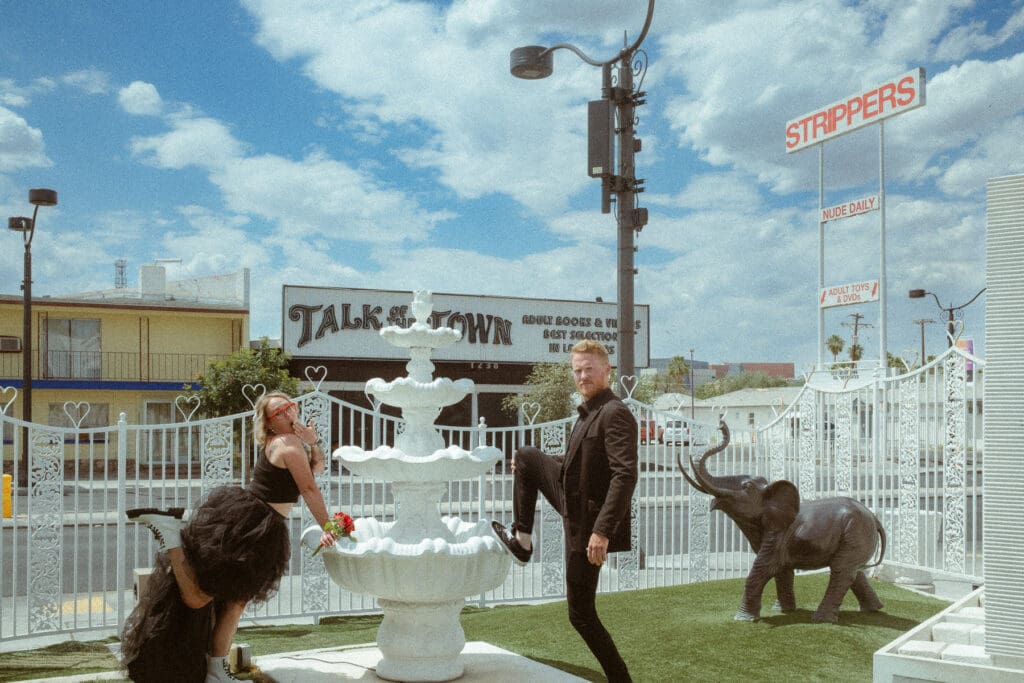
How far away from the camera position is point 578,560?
14.8ft

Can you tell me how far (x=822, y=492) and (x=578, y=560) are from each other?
572 centimetres

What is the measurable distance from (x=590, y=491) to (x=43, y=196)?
14316 mm

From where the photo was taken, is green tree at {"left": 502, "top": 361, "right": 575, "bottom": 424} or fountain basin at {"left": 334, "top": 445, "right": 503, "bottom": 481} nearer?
fountain basin at {"left": 334, "top": 445, "right": 503, "bottom": 481}

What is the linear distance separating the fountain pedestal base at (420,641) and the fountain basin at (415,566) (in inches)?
4.6

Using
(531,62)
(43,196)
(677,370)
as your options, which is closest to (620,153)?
(531,62)

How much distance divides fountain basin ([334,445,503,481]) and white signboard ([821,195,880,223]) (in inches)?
352

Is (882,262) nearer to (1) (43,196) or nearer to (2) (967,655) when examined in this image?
(2) (967,655)

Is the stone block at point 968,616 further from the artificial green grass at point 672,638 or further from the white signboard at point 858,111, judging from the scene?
the white signboard at point 858,111

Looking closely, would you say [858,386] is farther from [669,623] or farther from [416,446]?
[416,446]

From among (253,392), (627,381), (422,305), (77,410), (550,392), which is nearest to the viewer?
(422,305)

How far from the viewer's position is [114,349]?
82.0 feet

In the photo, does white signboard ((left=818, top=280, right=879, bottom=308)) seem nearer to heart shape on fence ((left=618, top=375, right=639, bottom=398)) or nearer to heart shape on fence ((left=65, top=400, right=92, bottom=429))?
heart shape on fence ((left=618, top=375, right=639, bottom=398))

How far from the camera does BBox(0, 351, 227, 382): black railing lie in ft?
79.3

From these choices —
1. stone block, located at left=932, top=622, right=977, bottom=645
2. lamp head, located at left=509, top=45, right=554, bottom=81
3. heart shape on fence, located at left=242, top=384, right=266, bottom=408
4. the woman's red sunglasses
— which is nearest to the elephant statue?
stone block, located at left=932, top=622, right=977, bottom=645
